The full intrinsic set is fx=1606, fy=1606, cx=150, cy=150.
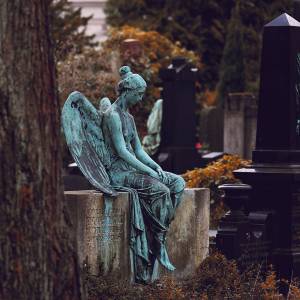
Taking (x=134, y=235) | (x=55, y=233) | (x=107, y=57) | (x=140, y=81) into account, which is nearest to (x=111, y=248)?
(x=134, y=235)

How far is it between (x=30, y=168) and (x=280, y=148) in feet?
21.7

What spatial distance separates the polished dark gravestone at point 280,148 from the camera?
14445 millimetres

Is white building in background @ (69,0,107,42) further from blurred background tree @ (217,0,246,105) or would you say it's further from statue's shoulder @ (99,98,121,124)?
statue's shoulder @ (99,98,121,124)

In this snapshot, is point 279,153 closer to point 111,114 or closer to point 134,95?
point 134,95

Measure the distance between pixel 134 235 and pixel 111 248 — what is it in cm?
26

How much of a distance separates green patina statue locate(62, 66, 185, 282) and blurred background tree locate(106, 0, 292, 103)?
33009mm

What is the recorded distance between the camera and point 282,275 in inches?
566

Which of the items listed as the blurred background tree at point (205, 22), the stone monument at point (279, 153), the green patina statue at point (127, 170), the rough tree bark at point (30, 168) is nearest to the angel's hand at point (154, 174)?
the green patina statue at point (127, 170)

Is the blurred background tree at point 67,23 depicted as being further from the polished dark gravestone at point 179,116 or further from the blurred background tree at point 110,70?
the polished dark gravestone at point 179,116

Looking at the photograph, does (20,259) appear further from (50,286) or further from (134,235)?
(134,235)

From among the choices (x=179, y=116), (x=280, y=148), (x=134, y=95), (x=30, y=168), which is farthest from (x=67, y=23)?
(x=30, y=168)

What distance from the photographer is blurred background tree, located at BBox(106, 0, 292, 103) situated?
4634cm

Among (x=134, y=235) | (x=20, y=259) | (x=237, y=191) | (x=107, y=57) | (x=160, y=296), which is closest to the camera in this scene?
(x=20, y=259)

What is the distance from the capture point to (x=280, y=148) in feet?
48.4
